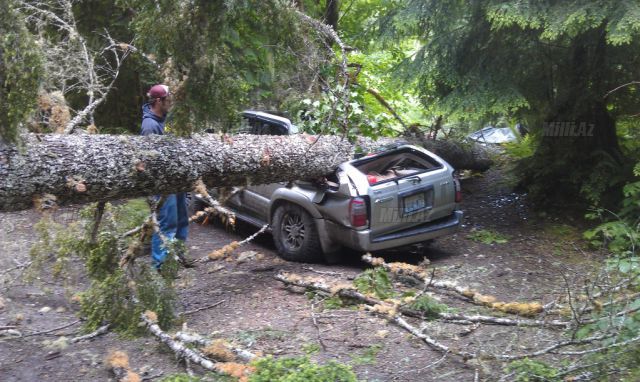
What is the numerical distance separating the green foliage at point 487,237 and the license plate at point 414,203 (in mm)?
1519

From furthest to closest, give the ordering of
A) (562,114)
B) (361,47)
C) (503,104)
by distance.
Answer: (361,47) → (562,114) → (503,104)

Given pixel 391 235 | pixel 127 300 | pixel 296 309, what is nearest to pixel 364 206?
pixel 391 235

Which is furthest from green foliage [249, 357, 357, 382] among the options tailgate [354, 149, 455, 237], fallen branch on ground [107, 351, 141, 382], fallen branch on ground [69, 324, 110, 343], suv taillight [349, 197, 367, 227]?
tailgate [354, 149, 455, 237]

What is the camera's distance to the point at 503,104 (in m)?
8.76

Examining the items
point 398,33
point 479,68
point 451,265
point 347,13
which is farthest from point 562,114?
point 347,13

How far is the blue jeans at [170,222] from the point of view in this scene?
7129 millimetres

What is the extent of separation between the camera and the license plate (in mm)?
7867

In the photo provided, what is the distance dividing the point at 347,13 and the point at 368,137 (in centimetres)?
570

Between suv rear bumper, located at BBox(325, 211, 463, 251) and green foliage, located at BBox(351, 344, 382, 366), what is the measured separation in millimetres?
2154

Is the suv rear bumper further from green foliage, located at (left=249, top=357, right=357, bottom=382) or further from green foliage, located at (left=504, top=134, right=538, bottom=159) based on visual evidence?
green foliage, located at (left=504, top=134, right=538, bottom=159)

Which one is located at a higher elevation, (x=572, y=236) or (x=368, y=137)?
(x=368, y=137)

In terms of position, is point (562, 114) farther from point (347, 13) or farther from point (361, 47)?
point (347, 13)

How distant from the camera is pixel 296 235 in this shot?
8.19m

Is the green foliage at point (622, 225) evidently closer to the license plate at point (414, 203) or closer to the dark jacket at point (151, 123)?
the license plate at point (414, 203)
